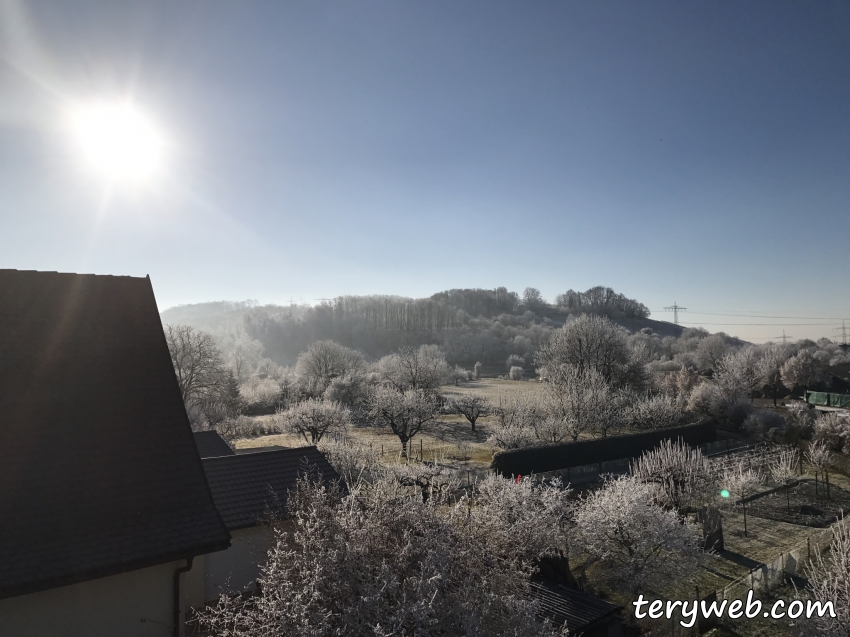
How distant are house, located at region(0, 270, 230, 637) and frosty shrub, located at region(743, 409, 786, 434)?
36762 millimetres

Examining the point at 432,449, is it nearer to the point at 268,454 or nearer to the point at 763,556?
the point at 763,556

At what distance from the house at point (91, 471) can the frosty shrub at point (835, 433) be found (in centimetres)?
3358

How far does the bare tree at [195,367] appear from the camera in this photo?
39.0 metres

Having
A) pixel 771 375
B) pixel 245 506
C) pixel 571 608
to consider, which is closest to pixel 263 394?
pixel 245 506

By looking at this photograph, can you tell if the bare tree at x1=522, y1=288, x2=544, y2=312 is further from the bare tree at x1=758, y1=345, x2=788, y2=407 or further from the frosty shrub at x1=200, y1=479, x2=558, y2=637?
the frosty shrub at x1=200, y1=479, x2=558, y2=637

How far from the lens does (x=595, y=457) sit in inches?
1016

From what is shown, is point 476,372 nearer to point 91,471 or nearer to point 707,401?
point 707,401

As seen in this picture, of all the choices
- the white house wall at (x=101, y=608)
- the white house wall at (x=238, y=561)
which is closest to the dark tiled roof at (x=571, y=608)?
the white house wall at (x=238, y=561)

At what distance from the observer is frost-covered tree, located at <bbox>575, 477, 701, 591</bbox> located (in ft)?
42.0

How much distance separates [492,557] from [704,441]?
1183 inches

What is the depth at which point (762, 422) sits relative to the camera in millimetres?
34250

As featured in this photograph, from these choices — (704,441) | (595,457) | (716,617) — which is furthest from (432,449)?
(716,617)

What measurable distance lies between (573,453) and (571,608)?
1650 cm

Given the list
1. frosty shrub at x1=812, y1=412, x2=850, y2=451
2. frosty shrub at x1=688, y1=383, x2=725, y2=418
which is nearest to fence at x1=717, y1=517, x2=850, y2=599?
frosty shrub at x1=812, y1=412, x2=850, y2=451
